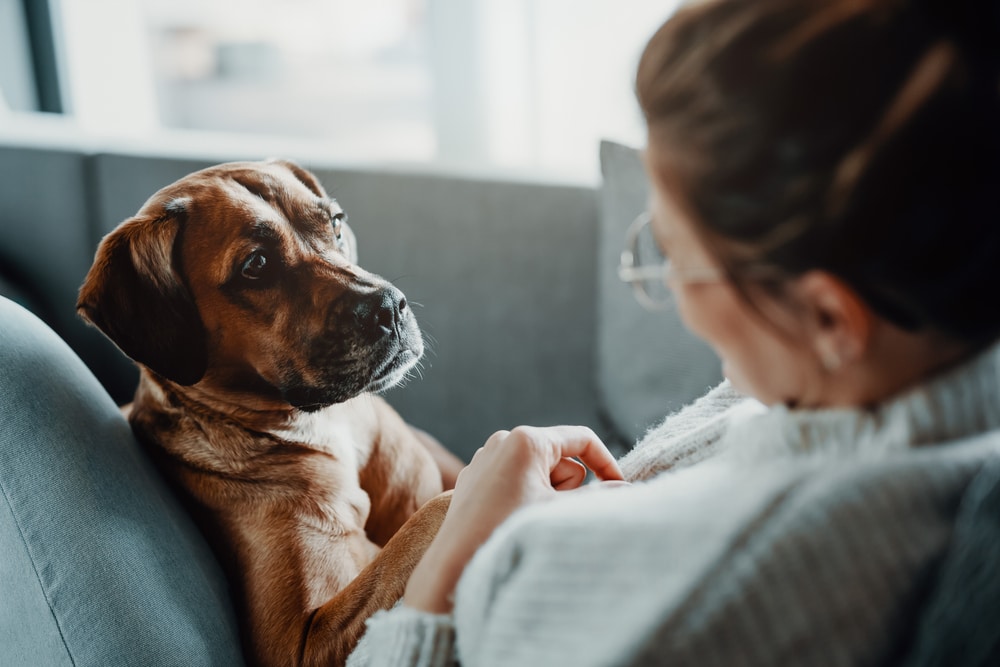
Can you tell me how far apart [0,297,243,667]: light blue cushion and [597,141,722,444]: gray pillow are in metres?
0.76

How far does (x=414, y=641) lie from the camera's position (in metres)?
0.61

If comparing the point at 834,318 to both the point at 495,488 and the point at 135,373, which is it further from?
the point at 135,373

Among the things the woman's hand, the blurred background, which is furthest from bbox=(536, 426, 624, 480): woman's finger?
the blurred background

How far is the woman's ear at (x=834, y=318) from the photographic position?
0.50 meters

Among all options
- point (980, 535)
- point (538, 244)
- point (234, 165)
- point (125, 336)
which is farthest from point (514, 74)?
point (980, 535)

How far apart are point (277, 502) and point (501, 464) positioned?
1.13 ft

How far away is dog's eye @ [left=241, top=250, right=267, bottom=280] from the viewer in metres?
0.80

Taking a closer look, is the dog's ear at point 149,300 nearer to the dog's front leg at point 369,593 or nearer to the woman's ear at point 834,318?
the dog's front leg at point 369,593

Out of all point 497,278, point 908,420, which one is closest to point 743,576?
point 908,420

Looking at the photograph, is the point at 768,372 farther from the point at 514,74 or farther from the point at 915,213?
the point at 514,74

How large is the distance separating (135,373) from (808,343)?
97 cm

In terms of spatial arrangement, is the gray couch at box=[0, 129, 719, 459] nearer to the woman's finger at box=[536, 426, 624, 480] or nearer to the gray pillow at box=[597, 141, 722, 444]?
the gray pillow at box=[597, 141, 722, 444]

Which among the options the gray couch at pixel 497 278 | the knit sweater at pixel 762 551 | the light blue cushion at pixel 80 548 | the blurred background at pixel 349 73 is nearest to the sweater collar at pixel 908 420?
the knit sweater at pixel 762 551

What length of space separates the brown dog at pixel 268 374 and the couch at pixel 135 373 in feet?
0.19
